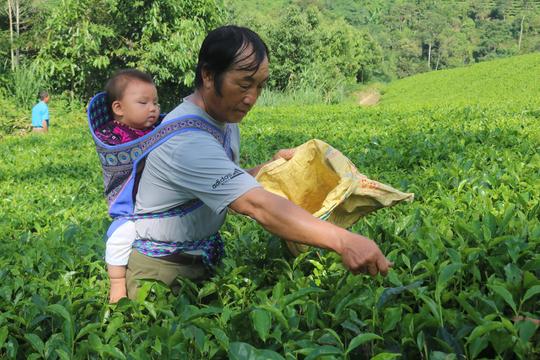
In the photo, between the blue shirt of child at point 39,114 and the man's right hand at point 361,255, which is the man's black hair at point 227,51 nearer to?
the man's right hand at point 361,255

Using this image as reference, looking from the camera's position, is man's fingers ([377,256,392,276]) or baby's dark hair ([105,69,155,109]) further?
baby's dark hair ([105,69,155,109])

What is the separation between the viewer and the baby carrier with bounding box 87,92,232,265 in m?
2.29

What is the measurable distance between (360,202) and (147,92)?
105cm

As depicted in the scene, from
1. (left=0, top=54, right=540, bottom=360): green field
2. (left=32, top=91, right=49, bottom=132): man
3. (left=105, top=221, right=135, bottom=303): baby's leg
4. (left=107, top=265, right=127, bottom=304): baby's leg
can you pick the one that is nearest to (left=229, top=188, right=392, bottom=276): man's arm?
(left=0, top=54, right=540, bottom=360): green field

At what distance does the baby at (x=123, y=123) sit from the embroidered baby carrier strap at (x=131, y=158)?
54 mm

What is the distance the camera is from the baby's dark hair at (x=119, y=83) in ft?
8.95

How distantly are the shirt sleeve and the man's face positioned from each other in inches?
Result: 5.1

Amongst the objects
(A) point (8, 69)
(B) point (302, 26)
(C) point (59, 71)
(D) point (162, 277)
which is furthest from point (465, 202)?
(B) point (302, 26)

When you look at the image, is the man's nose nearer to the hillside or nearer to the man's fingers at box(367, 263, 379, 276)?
the man's fingers at box(367, 263, 379, 276)

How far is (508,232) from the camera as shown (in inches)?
99.6

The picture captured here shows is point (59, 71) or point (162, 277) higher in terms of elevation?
point (162, 277)

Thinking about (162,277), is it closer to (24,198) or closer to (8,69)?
(24,198)

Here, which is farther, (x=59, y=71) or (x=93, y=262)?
(x=59, y=71)

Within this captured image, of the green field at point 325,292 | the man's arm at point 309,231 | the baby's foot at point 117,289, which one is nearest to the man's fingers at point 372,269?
the man's arm at point 309,231
